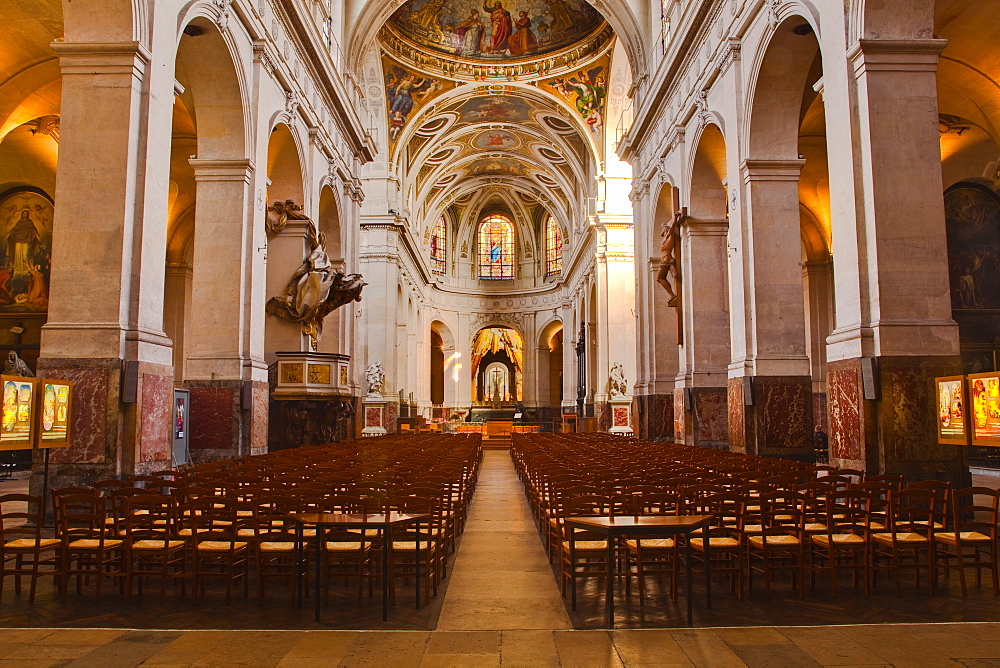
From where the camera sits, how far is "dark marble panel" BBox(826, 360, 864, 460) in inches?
343

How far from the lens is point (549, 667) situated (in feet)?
12.9

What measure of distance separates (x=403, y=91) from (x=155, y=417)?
23.8 meters

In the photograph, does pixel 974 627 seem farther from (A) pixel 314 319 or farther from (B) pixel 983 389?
(A) pixel 314 319

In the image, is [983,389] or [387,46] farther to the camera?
[387,46]

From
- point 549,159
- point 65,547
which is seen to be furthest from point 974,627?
point 549,159

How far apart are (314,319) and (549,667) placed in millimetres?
14463

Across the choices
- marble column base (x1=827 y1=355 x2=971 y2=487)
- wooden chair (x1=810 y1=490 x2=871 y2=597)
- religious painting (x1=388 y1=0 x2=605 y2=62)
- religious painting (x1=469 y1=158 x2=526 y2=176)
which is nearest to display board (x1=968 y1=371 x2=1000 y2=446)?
marble column base (x1=827 y1=355 x2=971 y2=487)

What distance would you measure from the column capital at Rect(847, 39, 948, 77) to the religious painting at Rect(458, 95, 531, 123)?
81.3 feet

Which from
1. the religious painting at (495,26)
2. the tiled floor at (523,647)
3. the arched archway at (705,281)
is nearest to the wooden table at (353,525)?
the tiled floor at (523,647)

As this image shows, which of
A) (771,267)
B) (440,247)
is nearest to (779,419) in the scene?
(771,267)

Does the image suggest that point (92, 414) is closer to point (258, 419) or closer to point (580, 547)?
point (258, 419)

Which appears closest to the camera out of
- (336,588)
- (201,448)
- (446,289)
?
(336,588)

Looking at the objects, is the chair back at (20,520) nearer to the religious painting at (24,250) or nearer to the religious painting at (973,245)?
the religious painting at (24,250)

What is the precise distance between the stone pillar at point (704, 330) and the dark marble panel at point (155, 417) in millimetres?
10617
